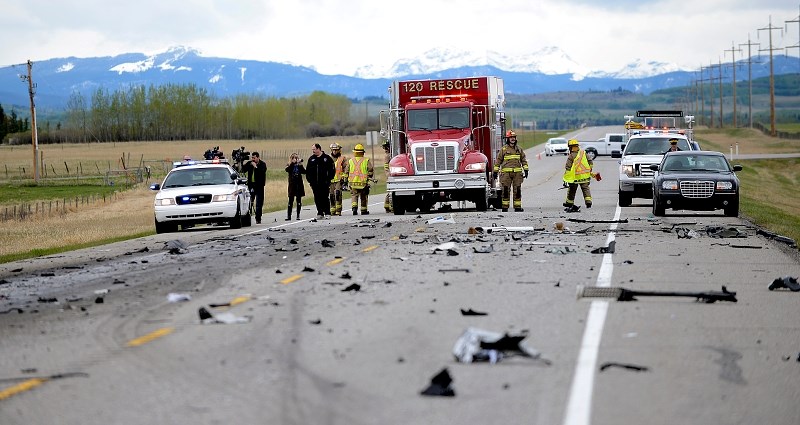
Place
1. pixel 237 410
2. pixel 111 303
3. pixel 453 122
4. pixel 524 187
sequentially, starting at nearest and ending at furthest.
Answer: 1. pixel 237 410
2. pixel 111 303
3. pixel 453 122
4. pixel 524 187

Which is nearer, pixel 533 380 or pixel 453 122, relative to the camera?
pixel 533 380

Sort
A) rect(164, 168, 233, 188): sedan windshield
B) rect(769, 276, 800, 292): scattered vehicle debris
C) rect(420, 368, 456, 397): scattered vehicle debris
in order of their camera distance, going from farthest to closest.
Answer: rect(164, 168, 233, 188): sedan windshield
rect(769, 276, 800, 292): scattered vehicle debris
rect(420, 368, 456, 397): scattered vehicle debris

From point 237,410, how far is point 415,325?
3.77m

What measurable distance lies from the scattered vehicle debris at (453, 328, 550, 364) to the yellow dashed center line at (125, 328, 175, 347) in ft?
8.62

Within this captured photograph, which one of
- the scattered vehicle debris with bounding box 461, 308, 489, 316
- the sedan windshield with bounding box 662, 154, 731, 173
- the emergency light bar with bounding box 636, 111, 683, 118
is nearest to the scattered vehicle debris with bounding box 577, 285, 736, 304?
the scattered vehicle debris with bounding box 461, 308, 489, 316

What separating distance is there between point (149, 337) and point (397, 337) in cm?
215

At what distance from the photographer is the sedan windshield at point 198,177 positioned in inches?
1193

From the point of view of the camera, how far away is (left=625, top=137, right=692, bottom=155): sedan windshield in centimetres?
3681

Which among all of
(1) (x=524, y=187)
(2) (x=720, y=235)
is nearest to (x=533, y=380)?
(2) (x=720, y=235)

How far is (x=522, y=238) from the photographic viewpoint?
2188 cm

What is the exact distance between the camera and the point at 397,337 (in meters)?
10.5

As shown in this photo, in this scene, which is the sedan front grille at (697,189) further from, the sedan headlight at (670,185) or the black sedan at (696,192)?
the sedan headlight at (670,185)

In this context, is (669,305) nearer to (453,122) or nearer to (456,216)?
(456,216)

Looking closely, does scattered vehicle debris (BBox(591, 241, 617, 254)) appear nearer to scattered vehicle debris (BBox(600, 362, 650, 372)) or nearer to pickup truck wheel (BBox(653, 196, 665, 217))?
pickup truck wheel (BBox(653, 196, 665, 217))
